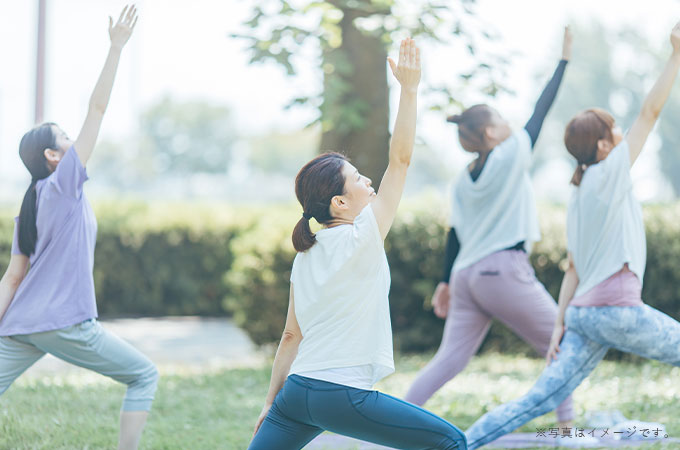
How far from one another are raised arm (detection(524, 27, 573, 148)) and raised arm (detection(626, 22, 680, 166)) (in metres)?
0.84

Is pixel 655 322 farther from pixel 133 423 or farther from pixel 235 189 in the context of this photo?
pixel 235 189

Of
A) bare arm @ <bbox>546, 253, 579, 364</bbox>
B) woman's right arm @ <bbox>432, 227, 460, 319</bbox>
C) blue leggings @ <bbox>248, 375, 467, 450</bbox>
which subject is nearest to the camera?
blue leggings @ <bbox>248, 375, 467, 450</bbox>

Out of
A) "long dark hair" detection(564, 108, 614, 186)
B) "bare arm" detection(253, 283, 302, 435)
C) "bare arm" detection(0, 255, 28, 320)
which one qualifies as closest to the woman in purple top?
"bare arm" detection(0, 255, 28, 320)

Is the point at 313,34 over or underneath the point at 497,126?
underneath

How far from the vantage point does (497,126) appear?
4738mm

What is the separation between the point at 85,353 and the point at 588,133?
8.66 feet

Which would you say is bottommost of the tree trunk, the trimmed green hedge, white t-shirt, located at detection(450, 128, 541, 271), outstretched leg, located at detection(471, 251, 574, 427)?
the trimmed green hedge

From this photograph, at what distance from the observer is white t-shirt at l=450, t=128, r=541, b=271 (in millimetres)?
4637

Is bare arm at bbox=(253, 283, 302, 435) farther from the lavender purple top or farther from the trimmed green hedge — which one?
the trimmed green hedge

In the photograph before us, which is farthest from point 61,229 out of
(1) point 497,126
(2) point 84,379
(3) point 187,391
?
(2) point 84,379

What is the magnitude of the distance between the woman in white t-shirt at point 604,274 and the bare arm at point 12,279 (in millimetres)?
2268

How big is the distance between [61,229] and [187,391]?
3.34m

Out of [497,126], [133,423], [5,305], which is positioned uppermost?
[497,126]

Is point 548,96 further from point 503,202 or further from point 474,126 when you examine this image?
point 503,202
